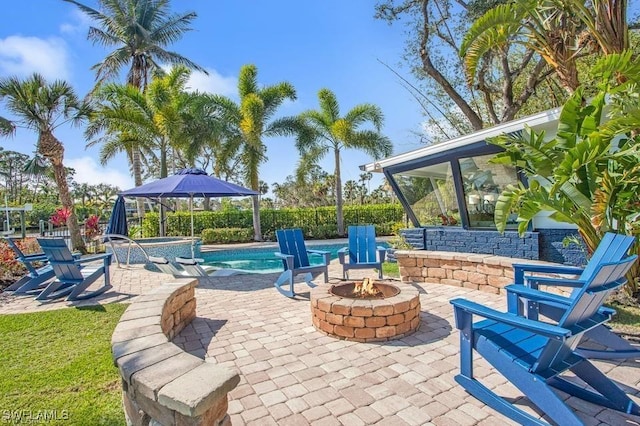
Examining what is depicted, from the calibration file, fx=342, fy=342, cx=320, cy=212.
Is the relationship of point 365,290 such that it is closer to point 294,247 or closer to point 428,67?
point 294,247

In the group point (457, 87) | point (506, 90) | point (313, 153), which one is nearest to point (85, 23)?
point (313, 153)

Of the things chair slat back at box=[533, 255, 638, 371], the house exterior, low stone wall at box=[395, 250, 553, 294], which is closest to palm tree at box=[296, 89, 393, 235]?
the house exterior

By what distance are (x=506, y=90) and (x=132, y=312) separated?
48.5 feet

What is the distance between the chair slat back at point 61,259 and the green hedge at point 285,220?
12658mm

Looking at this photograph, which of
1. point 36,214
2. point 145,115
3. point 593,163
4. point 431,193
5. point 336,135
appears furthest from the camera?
point 36,214

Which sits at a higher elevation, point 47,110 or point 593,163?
point 47,110

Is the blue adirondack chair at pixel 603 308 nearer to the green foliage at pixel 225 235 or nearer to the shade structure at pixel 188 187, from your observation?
the shade structure at pixel 188 187

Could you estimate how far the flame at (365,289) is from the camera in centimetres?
484

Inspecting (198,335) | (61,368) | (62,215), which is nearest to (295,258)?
(198,335)

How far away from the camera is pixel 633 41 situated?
12156 millimetres

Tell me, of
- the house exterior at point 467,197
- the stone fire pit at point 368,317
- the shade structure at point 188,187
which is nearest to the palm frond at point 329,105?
the house exterior at point 467,197

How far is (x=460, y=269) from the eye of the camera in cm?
679

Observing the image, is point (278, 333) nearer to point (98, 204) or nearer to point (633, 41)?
point (633, 41)

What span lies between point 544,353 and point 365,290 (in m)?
2.63
